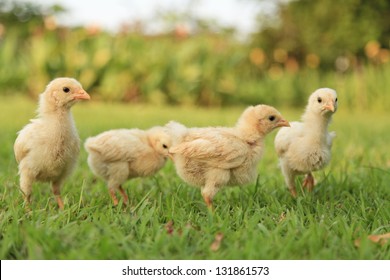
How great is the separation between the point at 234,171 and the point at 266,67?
1725 cm

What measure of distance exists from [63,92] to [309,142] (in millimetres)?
1814

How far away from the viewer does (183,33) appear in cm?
1603

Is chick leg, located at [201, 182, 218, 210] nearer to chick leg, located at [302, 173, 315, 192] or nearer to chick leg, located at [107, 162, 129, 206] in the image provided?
chick leg, located at [107, 162, 129, 206]

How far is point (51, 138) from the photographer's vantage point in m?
3.69

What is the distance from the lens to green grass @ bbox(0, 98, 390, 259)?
9.32 ft

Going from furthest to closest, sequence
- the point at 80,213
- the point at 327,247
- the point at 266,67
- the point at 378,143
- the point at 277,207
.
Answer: the point at 266,67 < the point at 378,143 < the point at 277,207 < the point at 80,213 < the point at 327,247

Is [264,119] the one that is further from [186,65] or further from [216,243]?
[186,65]

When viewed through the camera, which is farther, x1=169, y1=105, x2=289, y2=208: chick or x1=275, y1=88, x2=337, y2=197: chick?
x1=275, y1=88, x2=337, y2=197: chick

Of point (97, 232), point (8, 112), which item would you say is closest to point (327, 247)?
point (97, 232)

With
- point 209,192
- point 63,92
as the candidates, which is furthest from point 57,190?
point 209,192

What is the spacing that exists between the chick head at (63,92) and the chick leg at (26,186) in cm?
53

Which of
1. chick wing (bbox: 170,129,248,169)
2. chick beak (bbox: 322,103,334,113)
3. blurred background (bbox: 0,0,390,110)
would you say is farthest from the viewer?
blurred background (bbox: 0,0,390,110)

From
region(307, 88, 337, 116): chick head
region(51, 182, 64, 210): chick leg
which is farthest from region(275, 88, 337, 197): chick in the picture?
region(51, 182, 64, 210): chick leg

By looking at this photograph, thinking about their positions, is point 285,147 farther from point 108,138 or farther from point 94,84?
point 94,84
